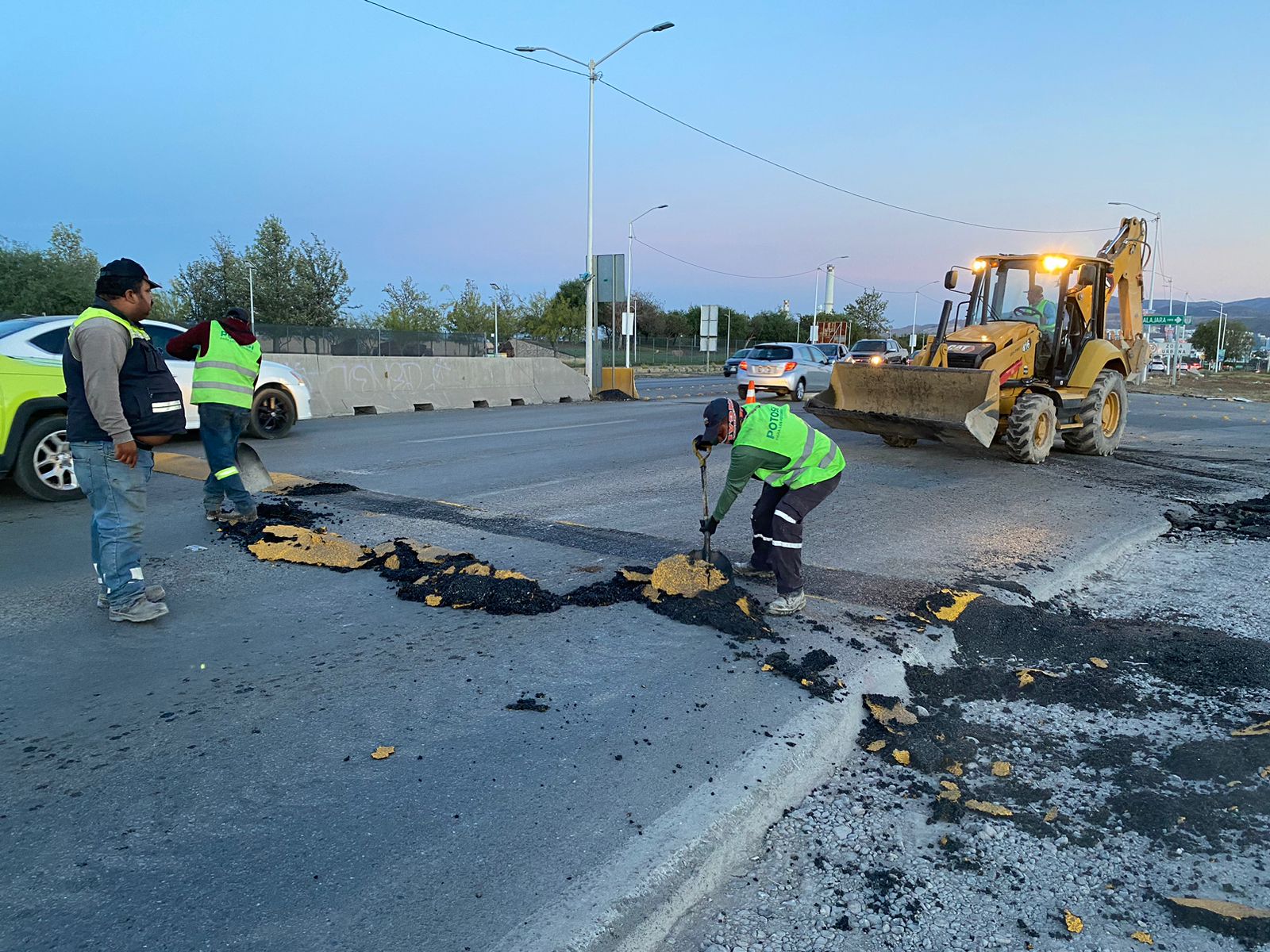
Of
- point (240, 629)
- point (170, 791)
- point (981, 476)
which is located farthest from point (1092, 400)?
point (170, 791)

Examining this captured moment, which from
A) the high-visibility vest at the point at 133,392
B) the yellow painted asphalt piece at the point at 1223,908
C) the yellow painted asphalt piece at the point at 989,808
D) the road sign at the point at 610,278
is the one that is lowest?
the yellow painted asphalt piece at the point at 1223,908

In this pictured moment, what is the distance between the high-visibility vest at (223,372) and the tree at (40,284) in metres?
28.8

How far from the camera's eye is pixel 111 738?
125 inches

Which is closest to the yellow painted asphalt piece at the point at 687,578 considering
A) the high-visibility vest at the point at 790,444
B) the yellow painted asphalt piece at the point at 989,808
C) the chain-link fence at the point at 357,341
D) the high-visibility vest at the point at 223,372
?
the high-visibility vest at the point at 790,444

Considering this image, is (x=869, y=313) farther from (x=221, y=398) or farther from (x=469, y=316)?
(x=221, y=398)

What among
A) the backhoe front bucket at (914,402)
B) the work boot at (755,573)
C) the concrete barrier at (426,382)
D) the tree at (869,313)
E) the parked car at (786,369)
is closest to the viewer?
the work boot at (755,573)

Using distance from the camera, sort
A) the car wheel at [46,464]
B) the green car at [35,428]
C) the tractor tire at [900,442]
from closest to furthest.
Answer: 1. the green car at [35,428]
2. the car wheel at [46,464]
3. the tractor tire at [900,442]

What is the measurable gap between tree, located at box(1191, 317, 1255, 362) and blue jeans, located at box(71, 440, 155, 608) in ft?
362

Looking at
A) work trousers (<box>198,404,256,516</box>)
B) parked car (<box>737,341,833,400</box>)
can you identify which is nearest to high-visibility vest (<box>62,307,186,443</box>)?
work trousers (<box>198,404,256,516</box>)

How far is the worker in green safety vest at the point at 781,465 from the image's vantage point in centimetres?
448

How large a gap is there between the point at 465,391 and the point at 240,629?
15.2 metres

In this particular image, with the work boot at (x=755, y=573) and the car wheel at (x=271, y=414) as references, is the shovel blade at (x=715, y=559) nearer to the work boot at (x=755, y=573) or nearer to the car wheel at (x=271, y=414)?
the work boot at (x=755, y=573)

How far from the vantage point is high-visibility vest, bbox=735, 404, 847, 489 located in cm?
448

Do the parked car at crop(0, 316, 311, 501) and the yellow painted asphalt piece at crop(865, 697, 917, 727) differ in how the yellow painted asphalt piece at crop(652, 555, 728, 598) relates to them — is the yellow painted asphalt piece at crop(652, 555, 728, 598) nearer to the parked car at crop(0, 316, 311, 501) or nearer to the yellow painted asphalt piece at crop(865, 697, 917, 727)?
the yellow painted asphalt piece at crop(865, 697, 917, 727)
